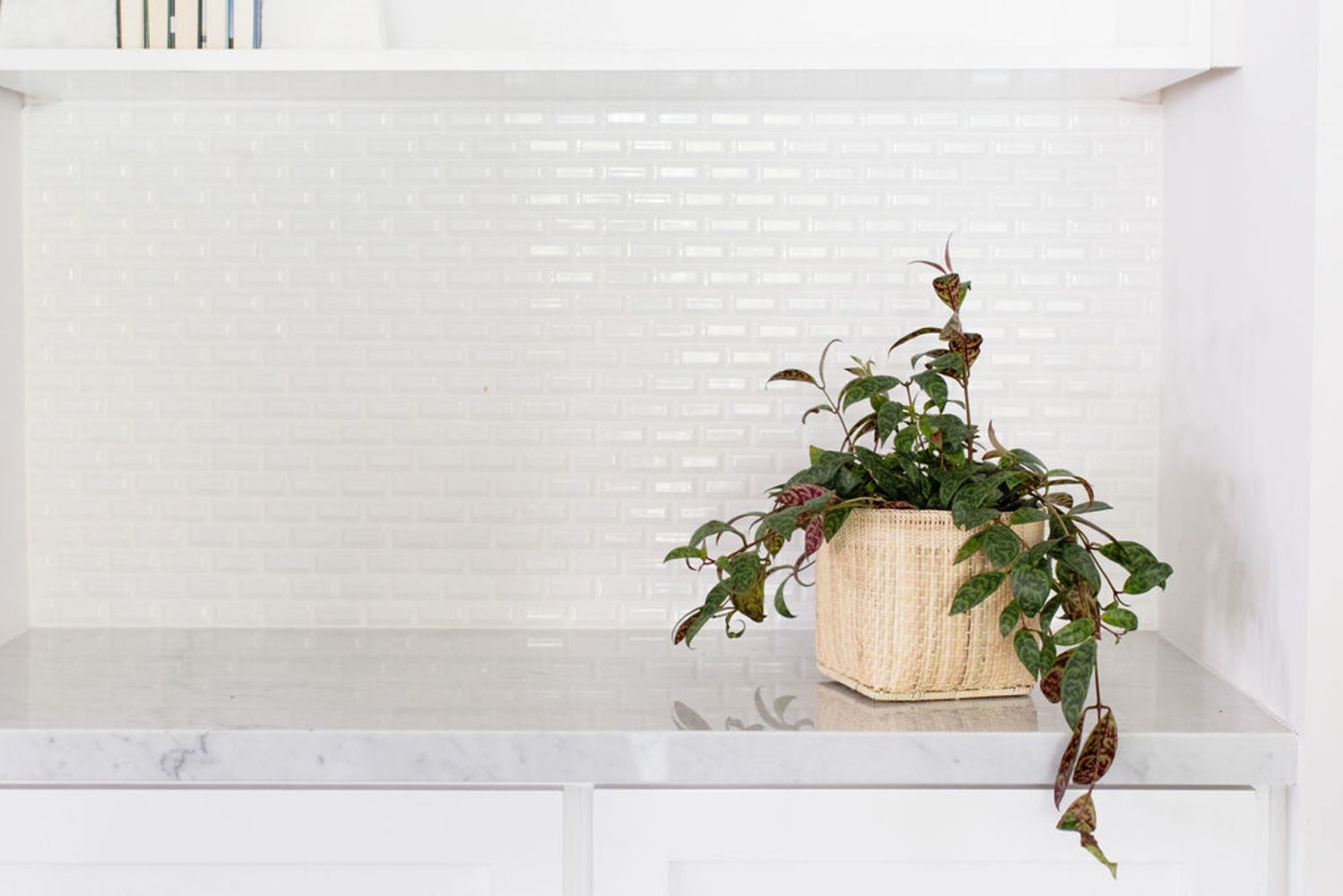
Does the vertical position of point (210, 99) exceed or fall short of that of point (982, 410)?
it exceeds it

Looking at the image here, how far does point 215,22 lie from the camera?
1.32m

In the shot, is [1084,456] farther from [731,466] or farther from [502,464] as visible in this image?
[502,464]

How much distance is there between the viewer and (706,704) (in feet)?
3.80

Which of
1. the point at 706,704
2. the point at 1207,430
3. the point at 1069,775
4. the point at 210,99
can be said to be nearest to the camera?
the point at 1069,775

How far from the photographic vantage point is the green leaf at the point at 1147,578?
3.54ft

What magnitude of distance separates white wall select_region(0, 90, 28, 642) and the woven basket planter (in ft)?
3.34

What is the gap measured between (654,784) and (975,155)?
35.1 inches

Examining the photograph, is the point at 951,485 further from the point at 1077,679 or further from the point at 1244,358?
the point at 1244,358

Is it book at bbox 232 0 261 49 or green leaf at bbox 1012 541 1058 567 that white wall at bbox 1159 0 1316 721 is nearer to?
green leaf at bbox 1012 541 1058 567

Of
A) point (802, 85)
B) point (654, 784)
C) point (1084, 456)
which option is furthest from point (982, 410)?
point (654, 784)
